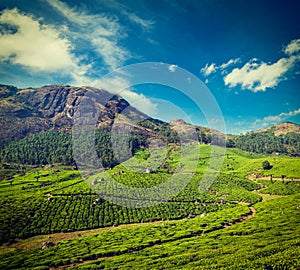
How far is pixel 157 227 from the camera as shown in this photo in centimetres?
5316

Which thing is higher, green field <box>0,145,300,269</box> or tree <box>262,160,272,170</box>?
tree <box>262,160,272,170</box>

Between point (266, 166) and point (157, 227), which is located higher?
point (266, 166)

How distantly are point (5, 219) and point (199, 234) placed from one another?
46461 mm

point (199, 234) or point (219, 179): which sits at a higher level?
point (219, 179)

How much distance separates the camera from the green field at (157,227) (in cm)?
3356

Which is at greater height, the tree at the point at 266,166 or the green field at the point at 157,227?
the tree at the point at 266,166

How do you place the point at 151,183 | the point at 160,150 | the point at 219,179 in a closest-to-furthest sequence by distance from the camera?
the point at 151,183, the point at 219,179, the point at 160,150

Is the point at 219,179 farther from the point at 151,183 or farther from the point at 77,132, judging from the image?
the point at 77,132

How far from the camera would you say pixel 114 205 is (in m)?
68.4

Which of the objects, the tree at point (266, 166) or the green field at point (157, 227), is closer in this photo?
the green field at point (157, 227)

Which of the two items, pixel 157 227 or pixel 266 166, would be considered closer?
pixel 157 227

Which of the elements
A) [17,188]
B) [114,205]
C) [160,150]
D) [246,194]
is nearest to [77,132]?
[160,150]

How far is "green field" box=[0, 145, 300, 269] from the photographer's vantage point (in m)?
33.6

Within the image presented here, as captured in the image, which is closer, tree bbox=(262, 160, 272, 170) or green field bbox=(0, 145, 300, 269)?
green field bbox=(0, 145, 300, 269)
